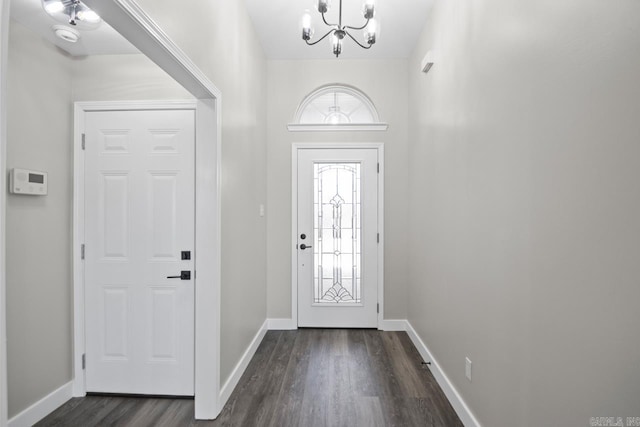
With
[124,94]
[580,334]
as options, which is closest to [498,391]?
[580,334]

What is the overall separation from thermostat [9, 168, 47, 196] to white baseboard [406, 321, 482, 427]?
3.01 meters

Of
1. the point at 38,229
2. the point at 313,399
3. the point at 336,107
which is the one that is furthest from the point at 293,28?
the point at 313,399

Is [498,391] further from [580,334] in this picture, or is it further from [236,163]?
[236,163]

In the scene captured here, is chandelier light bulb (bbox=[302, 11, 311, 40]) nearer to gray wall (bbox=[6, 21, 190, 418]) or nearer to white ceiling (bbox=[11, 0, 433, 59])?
white ceiling (bbox=[11, 0, 433, 59])

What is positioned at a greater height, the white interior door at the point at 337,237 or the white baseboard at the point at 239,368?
the white interior door at the point at 337,237

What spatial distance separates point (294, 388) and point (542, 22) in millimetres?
2591

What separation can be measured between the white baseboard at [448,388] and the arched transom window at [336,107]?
244cm

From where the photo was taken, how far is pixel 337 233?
12.4 ft

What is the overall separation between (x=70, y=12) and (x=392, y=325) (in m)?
3.78

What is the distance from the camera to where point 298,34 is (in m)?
3.27

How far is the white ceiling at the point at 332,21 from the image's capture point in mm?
2830

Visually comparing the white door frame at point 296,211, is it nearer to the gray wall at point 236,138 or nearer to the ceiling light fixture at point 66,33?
the gray wall at point 236,138

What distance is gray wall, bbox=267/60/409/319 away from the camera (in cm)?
374


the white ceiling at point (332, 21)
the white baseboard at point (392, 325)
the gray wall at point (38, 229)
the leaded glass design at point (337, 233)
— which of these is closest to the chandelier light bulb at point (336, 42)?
the white ceiling at point (332, 21)
